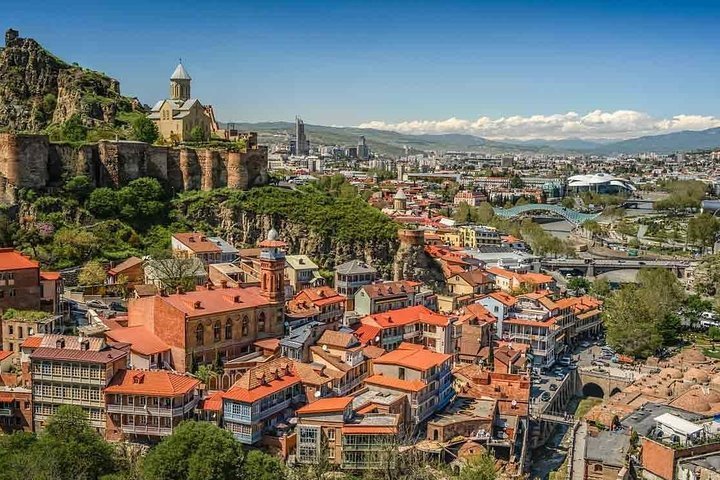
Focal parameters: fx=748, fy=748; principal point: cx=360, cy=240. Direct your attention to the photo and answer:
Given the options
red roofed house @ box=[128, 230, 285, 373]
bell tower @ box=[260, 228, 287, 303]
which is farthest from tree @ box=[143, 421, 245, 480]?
bell tower @ box=[260, 228, 287, 303]

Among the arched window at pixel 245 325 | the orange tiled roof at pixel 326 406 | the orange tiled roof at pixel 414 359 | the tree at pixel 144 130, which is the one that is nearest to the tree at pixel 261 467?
the orange tiled roof at pixel 326 406

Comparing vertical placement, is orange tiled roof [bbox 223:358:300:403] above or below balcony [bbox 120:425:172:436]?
above

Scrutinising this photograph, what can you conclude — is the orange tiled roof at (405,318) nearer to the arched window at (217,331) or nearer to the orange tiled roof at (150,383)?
the arched window at (217,331)

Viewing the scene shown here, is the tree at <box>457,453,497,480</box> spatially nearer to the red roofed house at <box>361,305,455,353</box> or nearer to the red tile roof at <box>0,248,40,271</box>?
the red roofed house at <box>361,305,455,353</box>

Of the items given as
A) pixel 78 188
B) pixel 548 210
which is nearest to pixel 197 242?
pixel 78 188

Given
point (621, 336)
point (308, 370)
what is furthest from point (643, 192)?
point (308, 370)

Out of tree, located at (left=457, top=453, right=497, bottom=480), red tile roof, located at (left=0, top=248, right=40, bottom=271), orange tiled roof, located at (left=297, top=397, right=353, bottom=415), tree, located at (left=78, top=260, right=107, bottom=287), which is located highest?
red tile roof, located at (left=0, top=248, right=40, bottom=271)

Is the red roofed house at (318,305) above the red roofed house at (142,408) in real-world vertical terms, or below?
above

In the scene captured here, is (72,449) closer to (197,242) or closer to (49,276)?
(49,276)
